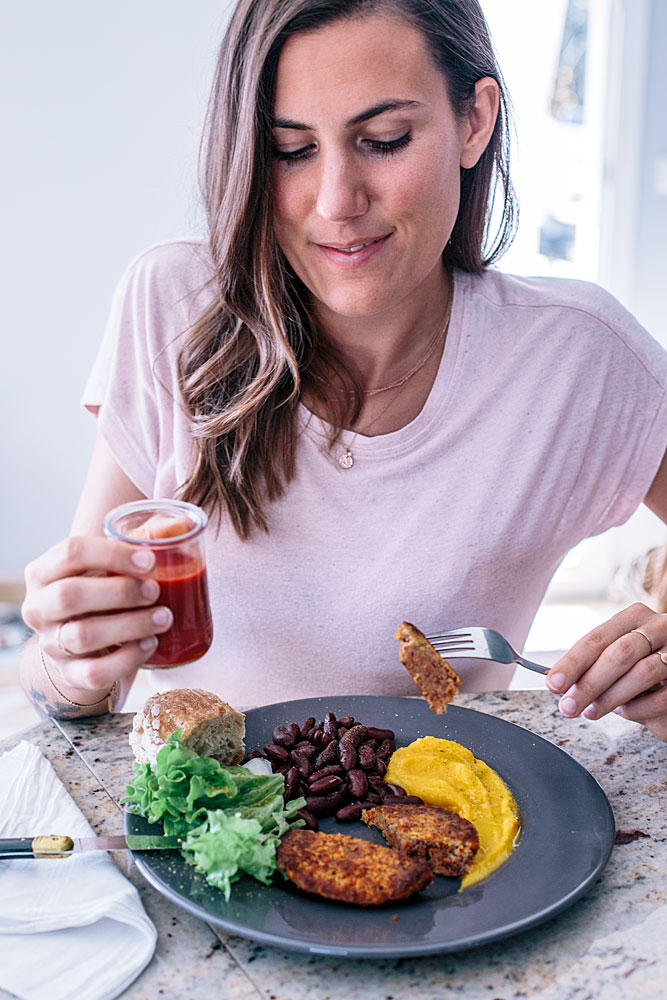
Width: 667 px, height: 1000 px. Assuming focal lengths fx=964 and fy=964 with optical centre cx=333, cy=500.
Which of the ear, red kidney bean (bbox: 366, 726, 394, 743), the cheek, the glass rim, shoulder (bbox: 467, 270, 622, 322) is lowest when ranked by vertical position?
red kidney bean (bbox: 366, 726, 394, 743)

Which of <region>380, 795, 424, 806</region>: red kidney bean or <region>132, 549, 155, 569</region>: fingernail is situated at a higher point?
<region>132, 549, 155, 569</region>: fingernail

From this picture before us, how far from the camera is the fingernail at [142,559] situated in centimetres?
125

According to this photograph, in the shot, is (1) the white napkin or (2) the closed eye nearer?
(1) the white napkin

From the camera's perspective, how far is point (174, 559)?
1283mm

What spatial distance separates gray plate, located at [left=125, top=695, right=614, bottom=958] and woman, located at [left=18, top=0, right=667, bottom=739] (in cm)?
53

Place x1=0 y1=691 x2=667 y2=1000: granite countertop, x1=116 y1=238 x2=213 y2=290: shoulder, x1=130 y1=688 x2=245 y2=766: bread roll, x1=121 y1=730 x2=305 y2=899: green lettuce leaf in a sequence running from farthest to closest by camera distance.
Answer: x1=116 y1=238 x2=213 y2=290: shoulder
x1=130 y1=688 x2=245 y2=766: bread roll
x1=121 y1=730 x2=305 y2=899: green lettuce leaf
x1=0 y1=691 x2=667 y2=1000: granite countertop

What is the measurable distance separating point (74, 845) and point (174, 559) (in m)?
0.41

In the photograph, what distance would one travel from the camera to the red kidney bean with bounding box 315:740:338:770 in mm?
1505

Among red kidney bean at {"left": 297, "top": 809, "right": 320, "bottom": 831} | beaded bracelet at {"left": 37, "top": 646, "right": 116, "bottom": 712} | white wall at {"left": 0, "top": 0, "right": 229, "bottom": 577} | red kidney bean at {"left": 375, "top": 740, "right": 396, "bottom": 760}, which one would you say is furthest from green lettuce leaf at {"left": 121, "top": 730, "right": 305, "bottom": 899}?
white wall at {"left": 0, "top": 0, "right": 229, "bottom": 577}

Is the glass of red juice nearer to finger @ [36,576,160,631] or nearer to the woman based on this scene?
finger @ [36,576,160,631]

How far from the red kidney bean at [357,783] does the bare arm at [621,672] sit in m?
0.33

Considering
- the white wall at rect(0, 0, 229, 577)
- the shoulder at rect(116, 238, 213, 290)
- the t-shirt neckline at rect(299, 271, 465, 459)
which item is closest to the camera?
the t-shirt neckline at rect(299, 271, 465, 459)

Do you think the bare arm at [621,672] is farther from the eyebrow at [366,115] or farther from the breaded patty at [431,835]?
the eyebrow at [366,115]

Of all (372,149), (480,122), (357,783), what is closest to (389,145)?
(372,149)
